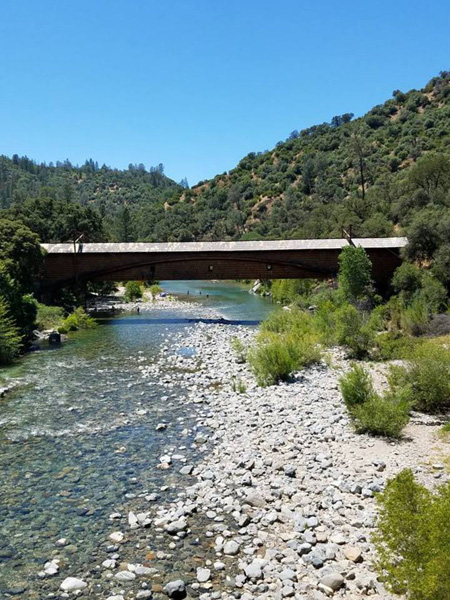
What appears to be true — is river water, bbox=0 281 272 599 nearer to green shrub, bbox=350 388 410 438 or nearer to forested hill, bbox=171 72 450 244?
green shrub, bbox=350 388 410 438

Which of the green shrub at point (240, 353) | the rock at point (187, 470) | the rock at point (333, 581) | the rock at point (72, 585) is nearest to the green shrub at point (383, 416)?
the rock at point (187, 470)

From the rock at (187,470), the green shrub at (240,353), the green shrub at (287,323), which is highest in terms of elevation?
the green shrub at (287,323)

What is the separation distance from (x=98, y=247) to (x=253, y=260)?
11.1 meters

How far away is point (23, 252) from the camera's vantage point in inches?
1000

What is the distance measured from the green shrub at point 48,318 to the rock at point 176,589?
2233cm

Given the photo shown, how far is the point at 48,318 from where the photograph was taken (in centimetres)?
2788

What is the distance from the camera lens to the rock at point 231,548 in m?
6.36

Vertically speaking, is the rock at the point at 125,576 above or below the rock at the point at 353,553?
below

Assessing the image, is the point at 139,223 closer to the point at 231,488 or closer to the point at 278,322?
the point at 278,322

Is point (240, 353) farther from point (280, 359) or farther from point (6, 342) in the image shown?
point (6, 342)

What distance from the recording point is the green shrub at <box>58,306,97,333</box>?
88.1ft

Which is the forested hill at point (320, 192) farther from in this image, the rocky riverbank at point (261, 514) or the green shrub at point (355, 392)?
the rocky riverbank at point (261, 514)

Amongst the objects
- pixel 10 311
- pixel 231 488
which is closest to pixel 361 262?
pixel 10 311

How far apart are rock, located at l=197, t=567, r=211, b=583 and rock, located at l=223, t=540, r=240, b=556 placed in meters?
0.42
